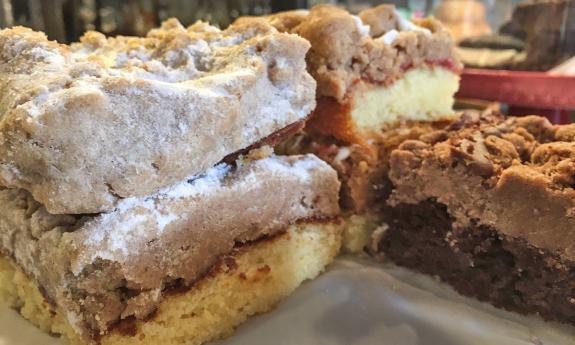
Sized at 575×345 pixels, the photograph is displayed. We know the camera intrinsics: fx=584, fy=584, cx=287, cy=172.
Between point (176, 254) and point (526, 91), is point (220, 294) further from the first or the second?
point (526, 91)

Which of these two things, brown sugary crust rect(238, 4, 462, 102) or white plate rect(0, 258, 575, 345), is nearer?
white plate rect(0, 258, 575, 345)

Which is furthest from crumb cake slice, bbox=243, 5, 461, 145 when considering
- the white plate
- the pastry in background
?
the pastry in background

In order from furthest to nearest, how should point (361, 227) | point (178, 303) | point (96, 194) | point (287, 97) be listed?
point (361, 227) < point (287, 97) < point (178, 303) < point (96, 194)

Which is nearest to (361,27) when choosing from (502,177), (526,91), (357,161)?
(357,161)

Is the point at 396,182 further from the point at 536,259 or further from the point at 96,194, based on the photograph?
the point at 96,194

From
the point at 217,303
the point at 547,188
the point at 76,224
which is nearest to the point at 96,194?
the point at 76,224

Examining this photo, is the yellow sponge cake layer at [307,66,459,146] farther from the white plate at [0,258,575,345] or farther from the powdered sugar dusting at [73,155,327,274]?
the white plate at [0,258,575,345]
